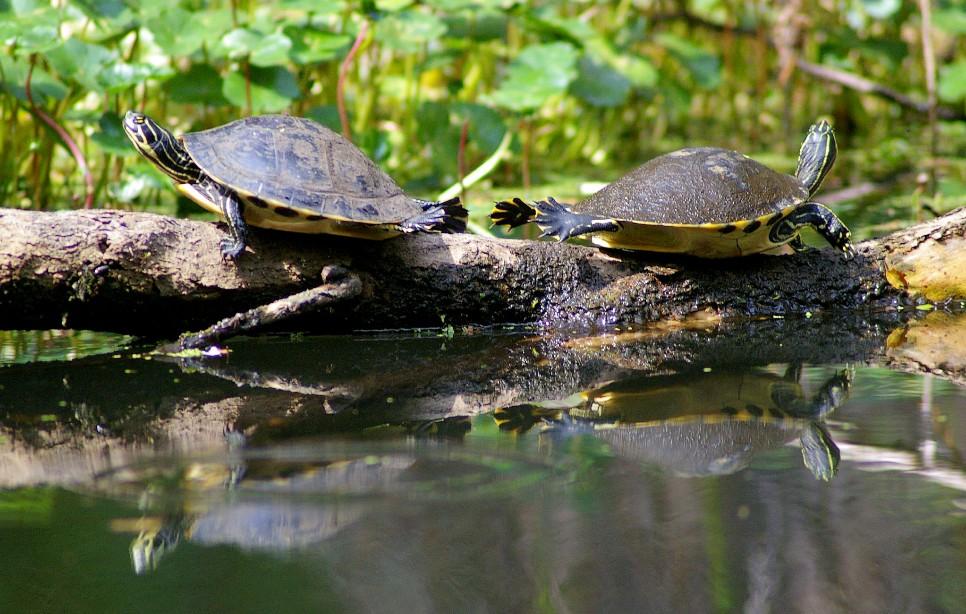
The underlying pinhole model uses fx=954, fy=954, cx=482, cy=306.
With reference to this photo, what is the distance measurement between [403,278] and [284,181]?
527 mm

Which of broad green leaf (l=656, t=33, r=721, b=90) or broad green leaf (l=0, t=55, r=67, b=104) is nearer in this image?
broad green leaf (l=0, t=55, r=67, b=104)

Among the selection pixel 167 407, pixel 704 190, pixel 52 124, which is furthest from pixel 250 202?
pixel 52 124

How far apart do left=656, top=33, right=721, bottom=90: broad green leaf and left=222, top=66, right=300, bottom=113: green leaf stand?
12.6 feet

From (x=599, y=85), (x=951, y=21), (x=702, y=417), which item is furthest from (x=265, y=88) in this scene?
(x=951, y=21)

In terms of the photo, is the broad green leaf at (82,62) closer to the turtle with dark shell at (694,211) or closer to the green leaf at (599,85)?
the turtle with dark shell at (694,211)

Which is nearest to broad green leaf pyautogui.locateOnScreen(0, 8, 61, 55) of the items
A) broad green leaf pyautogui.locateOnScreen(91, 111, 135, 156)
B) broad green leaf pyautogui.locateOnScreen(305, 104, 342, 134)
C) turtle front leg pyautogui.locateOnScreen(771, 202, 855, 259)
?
broad green leaf pyautogui.locateOnScreen(91, 111, 135, 156)

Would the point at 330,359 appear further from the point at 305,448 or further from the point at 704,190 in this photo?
the point at 704,190

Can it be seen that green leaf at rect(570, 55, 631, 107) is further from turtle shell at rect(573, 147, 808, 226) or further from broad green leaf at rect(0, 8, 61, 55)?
broad green leaf at rect(0, 8, 61, 55)

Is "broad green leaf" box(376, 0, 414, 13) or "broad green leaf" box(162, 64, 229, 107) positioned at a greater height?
"broad green leaf" box(376, 0, 414, 13)

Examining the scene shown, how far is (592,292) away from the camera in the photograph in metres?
3.43

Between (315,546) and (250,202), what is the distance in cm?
157

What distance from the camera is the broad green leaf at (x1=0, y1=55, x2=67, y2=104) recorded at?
450 cm

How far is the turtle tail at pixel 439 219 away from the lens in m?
3.13

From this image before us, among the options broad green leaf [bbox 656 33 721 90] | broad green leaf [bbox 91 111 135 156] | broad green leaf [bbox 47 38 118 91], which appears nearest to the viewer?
broad green leaf [bbox 47 38 118 91]
